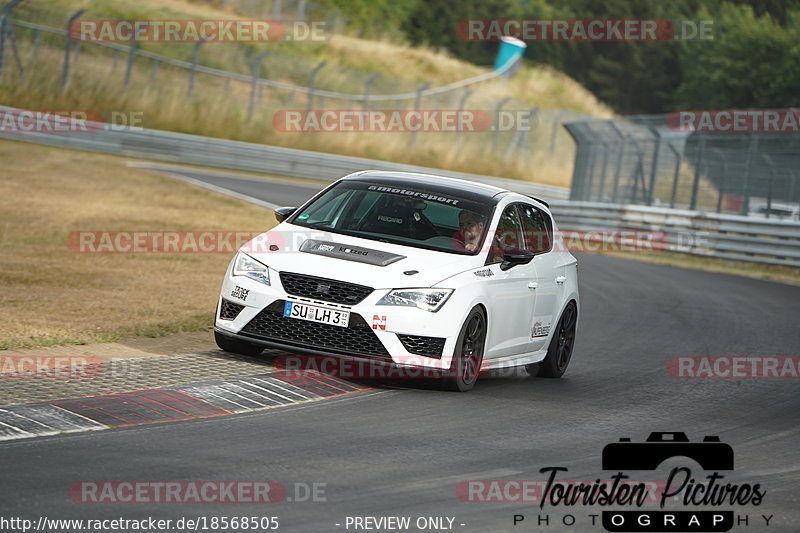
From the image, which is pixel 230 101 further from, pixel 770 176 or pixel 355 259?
pixel 355 259

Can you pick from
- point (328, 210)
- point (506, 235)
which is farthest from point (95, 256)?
point (506, 235)

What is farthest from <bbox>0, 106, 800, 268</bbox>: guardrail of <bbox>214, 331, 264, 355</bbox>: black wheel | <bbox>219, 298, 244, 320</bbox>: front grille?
<bbox>219, 298, 244, 320</bbox>: front grille

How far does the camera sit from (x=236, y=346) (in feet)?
32.7

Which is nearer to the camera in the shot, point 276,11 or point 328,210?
point 328,210

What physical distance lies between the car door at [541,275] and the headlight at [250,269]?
240 centimetres

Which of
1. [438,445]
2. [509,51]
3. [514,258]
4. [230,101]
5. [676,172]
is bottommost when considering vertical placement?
[438,445]

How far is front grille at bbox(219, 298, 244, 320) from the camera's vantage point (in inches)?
370

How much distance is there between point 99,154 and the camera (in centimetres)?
3416

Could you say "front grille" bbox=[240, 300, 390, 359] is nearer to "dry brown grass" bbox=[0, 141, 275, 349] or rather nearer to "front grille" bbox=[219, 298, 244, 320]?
"front grille" bbox=[219, 298, 244, 320]

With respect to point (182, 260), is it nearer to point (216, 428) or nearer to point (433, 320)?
point (433, 320)

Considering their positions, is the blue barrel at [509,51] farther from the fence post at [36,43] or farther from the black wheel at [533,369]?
the black wheel at [533,369]

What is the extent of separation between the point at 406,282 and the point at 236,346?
1.70m

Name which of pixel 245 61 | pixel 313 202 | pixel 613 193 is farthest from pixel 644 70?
pixel 313 202

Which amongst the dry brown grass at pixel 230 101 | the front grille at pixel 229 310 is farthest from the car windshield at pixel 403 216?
the dry brown grass at pixel 230 101
